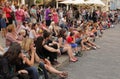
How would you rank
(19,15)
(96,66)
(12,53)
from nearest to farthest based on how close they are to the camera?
(12,53) → (96,66) → (19,15)

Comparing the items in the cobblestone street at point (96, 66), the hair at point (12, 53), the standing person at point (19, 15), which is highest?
the hair at point (12, 53)

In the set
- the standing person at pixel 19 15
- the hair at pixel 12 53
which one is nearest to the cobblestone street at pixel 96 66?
the hair at pixel 12 53

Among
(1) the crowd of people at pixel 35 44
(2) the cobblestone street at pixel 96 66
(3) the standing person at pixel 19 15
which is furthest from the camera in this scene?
(3) the standing person at pixel 19 15

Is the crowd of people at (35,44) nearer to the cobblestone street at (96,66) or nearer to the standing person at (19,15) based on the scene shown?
the standing person at (19,15)

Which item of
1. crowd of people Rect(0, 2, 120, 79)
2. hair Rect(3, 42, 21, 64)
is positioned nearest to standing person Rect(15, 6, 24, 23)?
crowd of people Rect(0, 2, 120, 79)

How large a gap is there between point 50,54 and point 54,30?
752 cm

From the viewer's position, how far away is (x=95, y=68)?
13273 millimetres

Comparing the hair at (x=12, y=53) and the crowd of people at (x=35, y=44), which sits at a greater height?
the hair at (x=12, y=53)

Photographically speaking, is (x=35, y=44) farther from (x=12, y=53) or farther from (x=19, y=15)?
(x=19, y=15)

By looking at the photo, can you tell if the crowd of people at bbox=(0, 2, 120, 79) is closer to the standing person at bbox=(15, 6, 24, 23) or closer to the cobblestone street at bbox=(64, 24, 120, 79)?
the standing person at bbox=(15, 6, 24, 23)

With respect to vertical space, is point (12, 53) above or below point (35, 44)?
above

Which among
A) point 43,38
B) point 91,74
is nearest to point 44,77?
point 43,38

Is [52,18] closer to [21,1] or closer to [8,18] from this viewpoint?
[8,18]

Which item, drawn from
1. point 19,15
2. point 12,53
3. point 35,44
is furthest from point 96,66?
point 19,15
